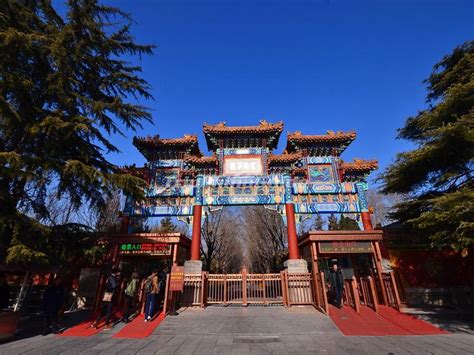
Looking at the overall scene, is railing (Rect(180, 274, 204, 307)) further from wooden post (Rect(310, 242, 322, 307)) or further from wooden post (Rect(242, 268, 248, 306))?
wooden post (Rect(310, 242, 322, 307))

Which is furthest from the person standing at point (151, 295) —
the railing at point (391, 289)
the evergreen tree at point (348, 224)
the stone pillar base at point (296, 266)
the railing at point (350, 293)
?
the evergreen tree at point (348, 224)

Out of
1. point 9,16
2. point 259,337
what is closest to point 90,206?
point 9,16

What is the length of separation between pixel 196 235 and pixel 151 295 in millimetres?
5321

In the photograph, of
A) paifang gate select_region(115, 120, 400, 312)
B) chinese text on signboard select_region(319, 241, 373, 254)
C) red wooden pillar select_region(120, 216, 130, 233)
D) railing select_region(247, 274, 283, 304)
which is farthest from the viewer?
paifang gate select_region(115, 120, 400, 312)

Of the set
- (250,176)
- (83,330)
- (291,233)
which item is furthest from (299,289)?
(83,330)

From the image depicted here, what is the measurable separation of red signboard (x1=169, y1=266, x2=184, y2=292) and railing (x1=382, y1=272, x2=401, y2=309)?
822 centimetres

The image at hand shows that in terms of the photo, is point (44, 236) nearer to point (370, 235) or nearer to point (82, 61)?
point (82, 61)

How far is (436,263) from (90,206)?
15556 mm

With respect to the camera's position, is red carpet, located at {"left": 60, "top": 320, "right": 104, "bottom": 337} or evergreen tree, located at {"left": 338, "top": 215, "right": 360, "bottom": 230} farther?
evergreen tree, located at {"left": 338, "top": 215, "right": 360, "bottom": 230}

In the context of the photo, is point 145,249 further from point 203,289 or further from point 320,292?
point 320,292

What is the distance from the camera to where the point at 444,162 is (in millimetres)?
8641

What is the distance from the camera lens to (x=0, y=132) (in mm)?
7438

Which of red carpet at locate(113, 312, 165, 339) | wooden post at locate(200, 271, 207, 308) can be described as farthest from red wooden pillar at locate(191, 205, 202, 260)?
red carpet at locate(113, 312, 165, 339)

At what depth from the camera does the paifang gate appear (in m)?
14.7
